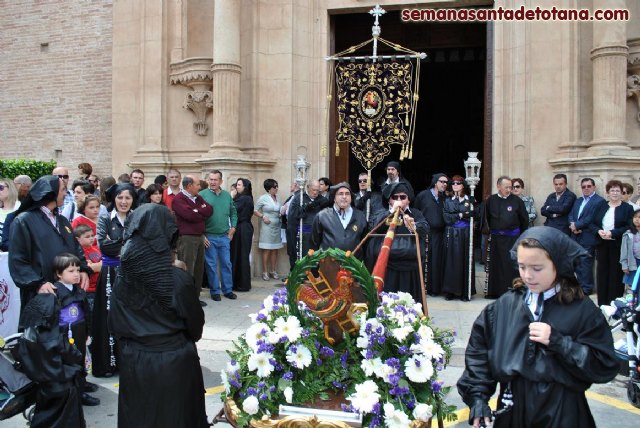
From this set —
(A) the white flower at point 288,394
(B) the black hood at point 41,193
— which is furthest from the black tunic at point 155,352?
(B) the black hood at point 41,193

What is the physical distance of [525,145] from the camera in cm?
1138

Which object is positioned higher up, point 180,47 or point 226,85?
point 180,47

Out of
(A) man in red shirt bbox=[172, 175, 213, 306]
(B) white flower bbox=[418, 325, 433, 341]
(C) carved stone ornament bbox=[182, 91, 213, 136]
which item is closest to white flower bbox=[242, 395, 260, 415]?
(B) white flower bbox=[418, 325, 433, 341]

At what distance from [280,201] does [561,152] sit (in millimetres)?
5368

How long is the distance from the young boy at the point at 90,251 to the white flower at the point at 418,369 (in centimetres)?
404

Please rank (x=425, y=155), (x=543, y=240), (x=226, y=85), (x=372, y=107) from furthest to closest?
(x=425, y=155)
(x=226, y=85)
(x=372, y=107)
(x=543, y=240)

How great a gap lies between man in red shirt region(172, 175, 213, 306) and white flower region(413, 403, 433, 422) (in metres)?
6.53

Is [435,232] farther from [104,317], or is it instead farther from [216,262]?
[104,317]

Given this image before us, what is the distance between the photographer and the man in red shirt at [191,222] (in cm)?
925

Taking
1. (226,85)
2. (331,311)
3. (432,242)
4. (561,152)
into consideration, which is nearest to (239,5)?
(226,85)

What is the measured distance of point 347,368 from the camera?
3.27 meters

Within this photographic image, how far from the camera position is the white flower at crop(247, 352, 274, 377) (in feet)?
10.7

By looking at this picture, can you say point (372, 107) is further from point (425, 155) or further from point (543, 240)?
point (425, 155)

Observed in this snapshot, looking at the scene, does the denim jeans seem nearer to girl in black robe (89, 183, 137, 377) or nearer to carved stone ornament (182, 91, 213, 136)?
carved stone ornament (182, 91, 213, 136)
